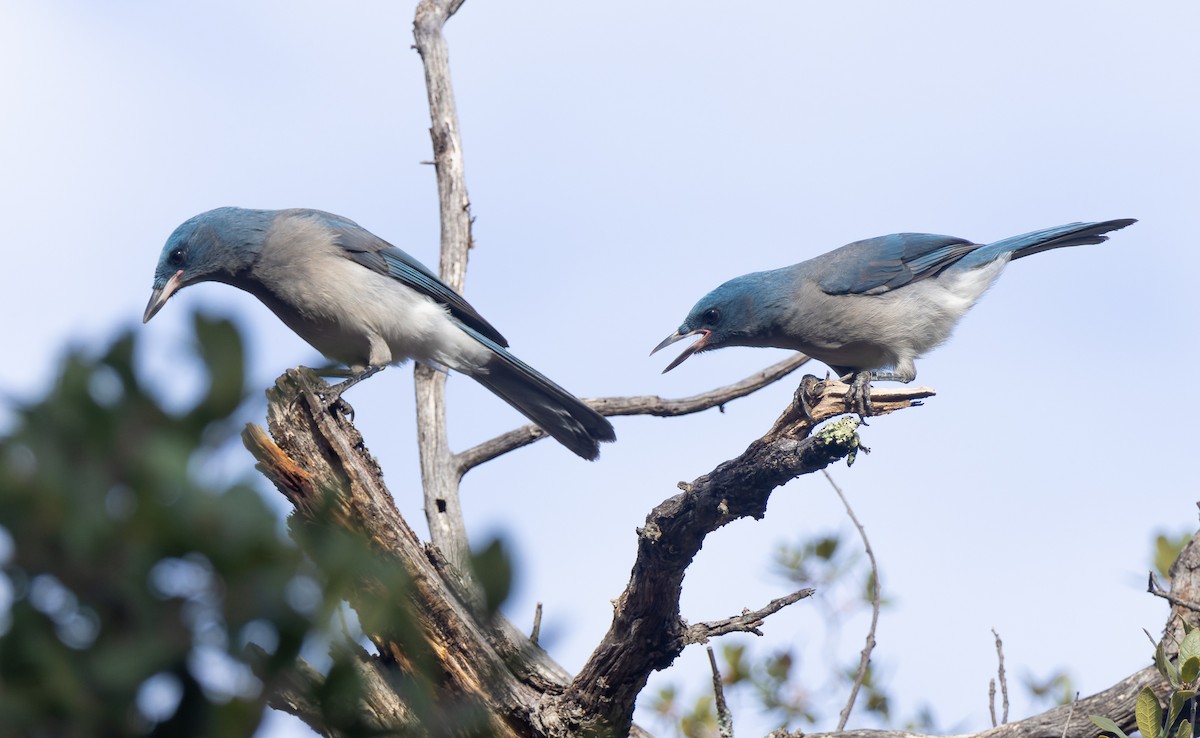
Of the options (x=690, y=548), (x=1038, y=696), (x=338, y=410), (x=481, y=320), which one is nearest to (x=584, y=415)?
(x=481, y=320)

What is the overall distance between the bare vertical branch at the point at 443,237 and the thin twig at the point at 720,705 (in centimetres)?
289

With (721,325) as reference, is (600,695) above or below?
below

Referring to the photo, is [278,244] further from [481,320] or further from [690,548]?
[690,548]

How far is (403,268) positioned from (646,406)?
1.94 metres

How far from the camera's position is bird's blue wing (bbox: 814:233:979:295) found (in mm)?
7555

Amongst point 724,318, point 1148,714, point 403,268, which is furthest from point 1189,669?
point 403,268

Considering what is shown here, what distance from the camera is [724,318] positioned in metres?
7.56

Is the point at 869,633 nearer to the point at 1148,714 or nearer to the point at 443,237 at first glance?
the point at 1148,714

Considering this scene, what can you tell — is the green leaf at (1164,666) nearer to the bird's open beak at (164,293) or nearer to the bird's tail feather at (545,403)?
the bird's tail feather at (545,403)

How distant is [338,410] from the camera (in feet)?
18.8

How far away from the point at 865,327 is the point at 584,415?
6.21 feet

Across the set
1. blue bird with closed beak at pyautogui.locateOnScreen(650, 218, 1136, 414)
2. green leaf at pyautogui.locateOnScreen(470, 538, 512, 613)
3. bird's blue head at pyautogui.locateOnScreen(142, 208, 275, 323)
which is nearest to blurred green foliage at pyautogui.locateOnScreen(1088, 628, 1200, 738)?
blue bird with closed beak at pyautogui.locateOnScreen(650, 218, 1136, 414)

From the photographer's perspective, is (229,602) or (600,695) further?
(600,695)

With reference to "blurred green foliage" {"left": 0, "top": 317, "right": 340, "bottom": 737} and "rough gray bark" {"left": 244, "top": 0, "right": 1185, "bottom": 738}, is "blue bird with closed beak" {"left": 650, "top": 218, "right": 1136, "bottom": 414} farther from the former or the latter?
"blurred green foliage" {"left": 0, "top": 317, "right": 340, "bottom": 737}
